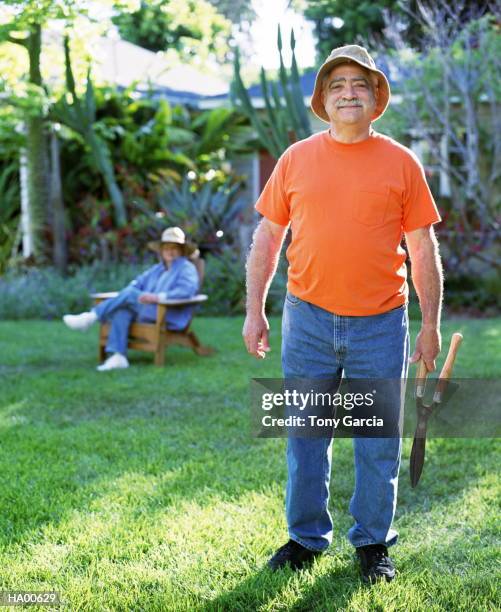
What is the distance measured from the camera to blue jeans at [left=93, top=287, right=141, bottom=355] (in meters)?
7.92

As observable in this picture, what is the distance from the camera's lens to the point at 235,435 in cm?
543

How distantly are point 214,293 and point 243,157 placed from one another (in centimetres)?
598

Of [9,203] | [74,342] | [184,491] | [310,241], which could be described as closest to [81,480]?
[184,491]

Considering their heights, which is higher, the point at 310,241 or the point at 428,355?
the point at 310,241

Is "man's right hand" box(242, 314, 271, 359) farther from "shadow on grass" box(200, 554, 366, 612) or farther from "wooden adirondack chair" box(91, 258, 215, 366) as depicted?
"wooden adirondack chair" box(91, 258, 215, 366)

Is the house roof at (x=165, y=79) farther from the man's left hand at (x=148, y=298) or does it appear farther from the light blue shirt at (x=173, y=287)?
the man's left hand at (x=148, y=298)

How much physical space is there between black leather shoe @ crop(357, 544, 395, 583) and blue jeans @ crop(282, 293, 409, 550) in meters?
0.03

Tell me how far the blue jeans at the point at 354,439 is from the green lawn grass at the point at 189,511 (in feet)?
0.60

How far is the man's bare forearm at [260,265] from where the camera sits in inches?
129

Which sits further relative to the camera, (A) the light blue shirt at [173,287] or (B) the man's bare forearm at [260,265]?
(A) the light blue shirt at [173,287]

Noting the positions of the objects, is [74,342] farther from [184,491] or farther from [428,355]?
[428,355]

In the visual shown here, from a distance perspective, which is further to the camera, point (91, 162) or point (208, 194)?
point (91, 162)

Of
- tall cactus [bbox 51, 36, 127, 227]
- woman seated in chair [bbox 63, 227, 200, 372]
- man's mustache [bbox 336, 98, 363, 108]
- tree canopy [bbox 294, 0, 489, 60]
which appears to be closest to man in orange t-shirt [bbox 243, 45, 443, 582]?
man's mustache [bbox 336, 98, 363, 108]

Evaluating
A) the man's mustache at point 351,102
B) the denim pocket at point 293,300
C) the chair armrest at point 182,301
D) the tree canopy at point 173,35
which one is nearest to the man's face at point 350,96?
the man's mustache at point 351,102
